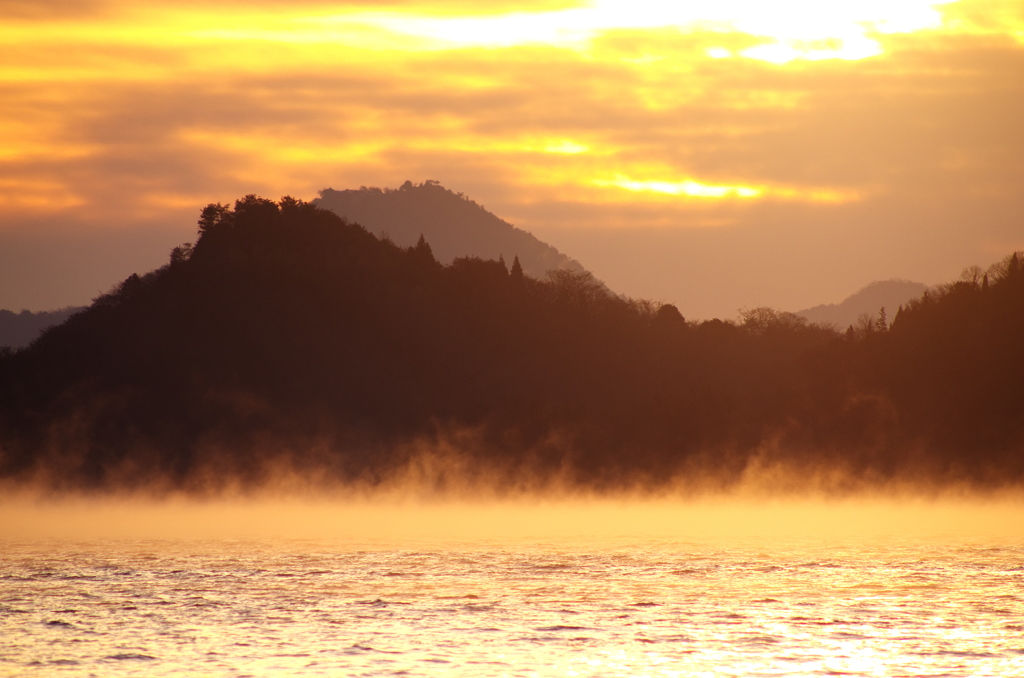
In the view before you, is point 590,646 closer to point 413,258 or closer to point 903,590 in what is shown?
point 903,590

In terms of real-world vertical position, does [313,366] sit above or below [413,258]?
below

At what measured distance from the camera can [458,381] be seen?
586 ft

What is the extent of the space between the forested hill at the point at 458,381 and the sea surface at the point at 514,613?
102093 millimetres

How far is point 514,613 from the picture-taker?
3744cm

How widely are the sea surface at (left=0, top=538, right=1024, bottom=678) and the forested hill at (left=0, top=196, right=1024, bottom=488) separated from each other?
102 m

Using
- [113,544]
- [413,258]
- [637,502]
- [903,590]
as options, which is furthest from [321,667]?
[413,258]

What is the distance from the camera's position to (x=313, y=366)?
179125mm

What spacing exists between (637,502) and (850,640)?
10715cm

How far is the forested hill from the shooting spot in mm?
160125

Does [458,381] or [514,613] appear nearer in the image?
[514,613]

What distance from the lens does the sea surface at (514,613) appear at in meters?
29.6

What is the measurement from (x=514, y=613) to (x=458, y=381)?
14153 centimetres

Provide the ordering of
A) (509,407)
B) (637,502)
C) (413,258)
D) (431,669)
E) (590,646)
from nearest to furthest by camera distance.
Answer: (431,669), (590,646), (637,502), (509,407), (413,258)

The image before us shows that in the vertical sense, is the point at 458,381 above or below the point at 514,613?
above
